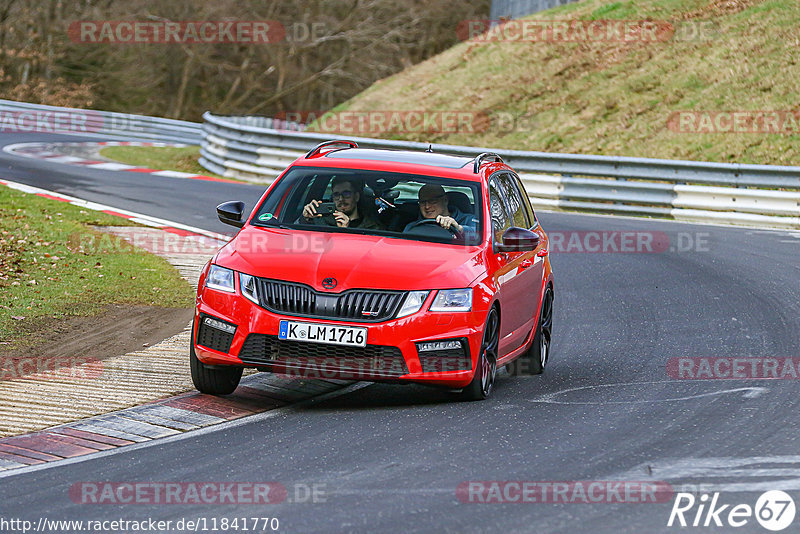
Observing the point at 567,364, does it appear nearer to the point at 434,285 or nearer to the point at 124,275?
the point at 434,285

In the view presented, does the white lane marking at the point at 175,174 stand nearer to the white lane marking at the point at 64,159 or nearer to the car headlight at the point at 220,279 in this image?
the white lane marking at the point at 64,159

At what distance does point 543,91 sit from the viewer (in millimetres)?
34000

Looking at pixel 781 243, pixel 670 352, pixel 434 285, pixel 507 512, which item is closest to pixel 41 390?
pixel 434 285

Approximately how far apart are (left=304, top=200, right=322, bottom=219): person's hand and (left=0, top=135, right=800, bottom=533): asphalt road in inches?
52.1

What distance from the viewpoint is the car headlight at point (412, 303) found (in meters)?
7.86

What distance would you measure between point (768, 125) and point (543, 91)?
7.36 meters

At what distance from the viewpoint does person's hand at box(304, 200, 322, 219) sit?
9070 mm

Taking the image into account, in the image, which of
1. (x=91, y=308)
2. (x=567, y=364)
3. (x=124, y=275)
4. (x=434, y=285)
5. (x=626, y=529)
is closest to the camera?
(x=626, y=529)

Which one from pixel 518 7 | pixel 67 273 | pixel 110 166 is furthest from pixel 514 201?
pixel 518 7
